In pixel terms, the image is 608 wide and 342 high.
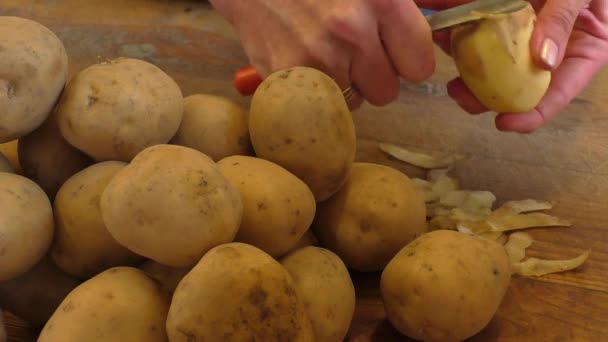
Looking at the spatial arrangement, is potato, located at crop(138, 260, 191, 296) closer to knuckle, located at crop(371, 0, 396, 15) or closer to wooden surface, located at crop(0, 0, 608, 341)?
wooden surface, located at crop(0, 0, 608, 341)

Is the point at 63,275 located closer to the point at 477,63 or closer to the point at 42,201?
the point at 42,201

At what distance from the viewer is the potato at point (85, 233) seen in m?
0.71

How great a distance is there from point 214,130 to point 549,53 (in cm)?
43

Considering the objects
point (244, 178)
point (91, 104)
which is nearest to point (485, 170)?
point (244, 178)

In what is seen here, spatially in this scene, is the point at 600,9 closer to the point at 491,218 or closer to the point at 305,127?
the point at 491,218

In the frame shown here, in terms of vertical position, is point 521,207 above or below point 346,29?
below

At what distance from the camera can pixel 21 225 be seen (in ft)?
2.19

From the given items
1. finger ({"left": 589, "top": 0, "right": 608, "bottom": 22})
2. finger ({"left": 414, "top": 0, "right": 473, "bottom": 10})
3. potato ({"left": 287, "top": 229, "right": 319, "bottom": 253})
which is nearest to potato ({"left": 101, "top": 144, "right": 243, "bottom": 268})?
potato ({"left": 287, "top": 229, "right": 319, "bottom": 253})

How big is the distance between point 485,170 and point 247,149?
41 cm

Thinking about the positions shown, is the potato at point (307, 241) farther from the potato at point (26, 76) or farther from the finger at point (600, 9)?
the finger at point (600, 9)

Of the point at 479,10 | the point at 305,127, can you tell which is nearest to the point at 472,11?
the point at 479,10

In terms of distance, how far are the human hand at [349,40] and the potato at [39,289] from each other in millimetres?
410

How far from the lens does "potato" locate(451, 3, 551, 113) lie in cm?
83

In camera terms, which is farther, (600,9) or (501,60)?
(600,9)
